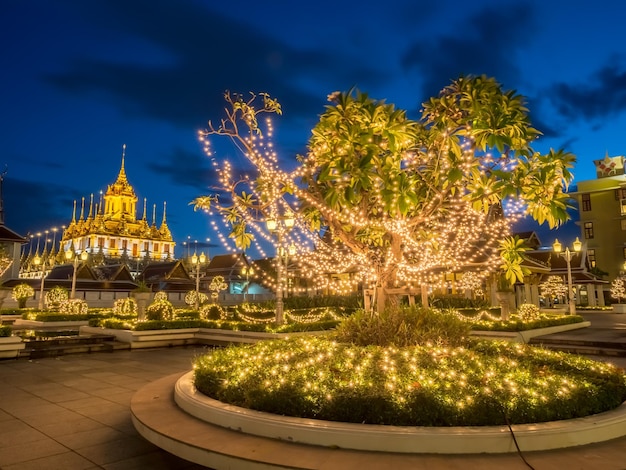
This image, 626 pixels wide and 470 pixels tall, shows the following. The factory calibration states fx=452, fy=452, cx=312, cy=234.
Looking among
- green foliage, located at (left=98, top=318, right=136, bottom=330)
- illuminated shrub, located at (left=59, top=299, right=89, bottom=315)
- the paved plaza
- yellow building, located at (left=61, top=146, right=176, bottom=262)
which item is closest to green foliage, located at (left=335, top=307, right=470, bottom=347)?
the paved plaza

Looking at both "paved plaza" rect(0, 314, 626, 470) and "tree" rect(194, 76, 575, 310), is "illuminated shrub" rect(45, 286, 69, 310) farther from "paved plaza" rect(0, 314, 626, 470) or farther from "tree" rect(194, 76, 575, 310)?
"tree" rect(194, 76, 575, 310)

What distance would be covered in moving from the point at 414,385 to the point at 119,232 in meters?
137

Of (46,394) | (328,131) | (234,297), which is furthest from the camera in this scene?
(234,297)

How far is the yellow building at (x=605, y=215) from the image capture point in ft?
182

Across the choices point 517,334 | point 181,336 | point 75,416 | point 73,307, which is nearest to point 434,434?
point 75,416

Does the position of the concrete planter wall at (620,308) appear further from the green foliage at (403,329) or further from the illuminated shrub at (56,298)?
the illuminated shrub at (56,298)

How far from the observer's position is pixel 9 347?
14031 mm

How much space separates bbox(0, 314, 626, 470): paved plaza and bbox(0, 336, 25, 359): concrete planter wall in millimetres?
1936

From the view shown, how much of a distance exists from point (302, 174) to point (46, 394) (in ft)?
22.9

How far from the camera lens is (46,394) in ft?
30.1

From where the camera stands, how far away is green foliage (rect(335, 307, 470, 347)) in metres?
9.30

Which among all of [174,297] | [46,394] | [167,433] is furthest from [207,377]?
[174,297]

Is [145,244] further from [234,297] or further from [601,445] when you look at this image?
[601,445]

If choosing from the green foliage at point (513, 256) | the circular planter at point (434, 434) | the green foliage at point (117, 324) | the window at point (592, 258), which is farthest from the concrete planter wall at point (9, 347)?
the window at point (592, 258)
